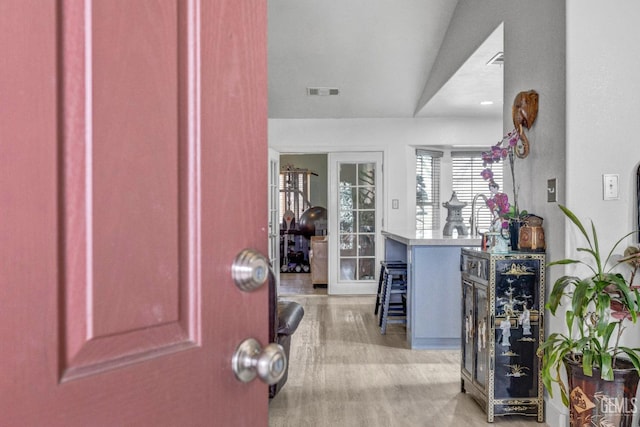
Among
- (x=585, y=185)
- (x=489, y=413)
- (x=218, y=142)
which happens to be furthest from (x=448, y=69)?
(x=218, y=142)

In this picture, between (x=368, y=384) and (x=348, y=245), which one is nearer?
(x=368, y=384)

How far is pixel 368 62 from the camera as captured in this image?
17.9ft

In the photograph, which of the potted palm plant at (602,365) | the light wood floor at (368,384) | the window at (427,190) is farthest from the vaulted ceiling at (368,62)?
the light wood floor at (368,384)

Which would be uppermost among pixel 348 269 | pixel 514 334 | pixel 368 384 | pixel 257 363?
pixel 257 363

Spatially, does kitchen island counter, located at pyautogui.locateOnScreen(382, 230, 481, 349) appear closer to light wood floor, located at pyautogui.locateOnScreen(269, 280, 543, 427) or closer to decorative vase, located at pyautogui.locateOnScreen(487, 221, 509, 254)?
light wood floor, located at pyautogui.locateOnScreen(269, 280, 543, 427)

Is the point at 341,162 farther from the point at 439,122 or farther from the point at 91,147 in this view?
the point at 91,147

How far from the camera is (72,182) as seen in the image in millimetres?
549

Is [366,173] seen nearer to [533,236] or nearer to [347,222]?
[347,222]

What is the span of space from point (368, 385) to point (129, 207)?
9.46 feet

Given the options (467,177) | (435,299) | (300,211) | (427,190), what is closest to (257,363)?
(435,299)

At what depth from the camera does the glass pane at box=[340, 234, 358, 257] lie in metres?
6.71

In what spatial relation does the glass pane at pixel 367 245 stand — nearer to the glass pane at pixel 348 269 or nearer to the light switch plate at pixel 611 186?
the glass pane at pixel 348 269

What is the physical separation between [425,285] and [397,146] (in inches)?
114

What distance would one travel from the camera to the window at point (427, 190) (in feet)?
22.1
